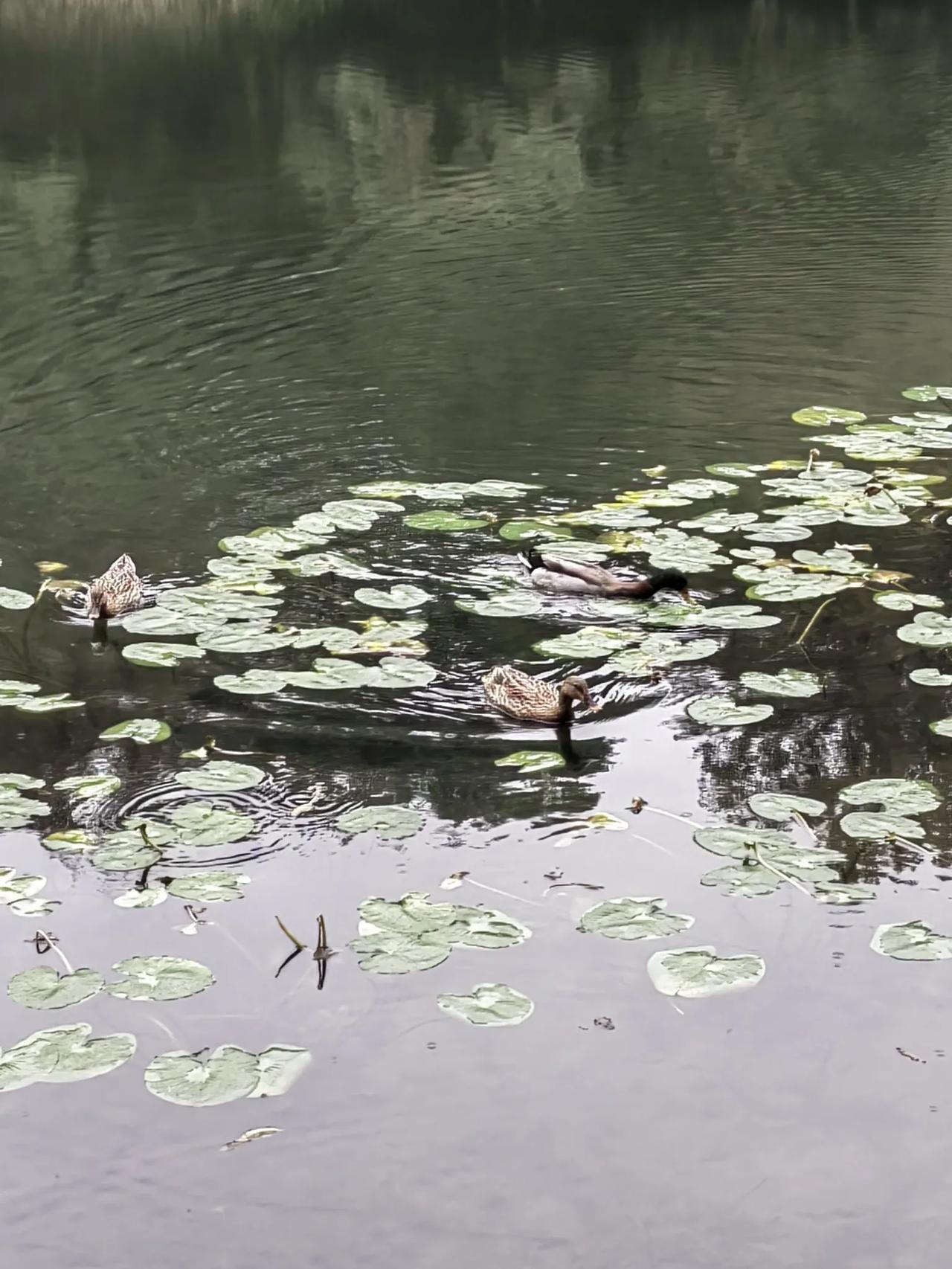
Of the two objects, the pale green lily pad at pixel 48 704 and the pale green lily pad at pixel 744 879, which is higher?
the pale green lily pad at pixel 48 704

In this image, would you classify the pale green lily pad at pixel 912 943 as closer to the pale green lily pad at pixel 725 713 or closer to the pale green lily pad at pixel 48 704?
the pale green lily pad at pixel 725 713

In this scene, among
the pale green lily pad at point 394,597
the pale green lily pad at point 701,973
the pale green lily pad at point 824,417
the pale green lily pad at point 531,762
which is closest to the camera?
the pale green lily pad at point 701,973

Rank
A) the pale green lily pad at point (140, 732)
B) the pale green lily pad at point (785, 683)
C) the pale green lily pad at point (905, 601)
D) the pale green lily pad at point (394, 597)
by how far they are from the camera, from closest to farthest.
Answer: the pale green lily pad at point (140, 732), the pale green lily pad at point (785, 683), the pale green lily pad at point (905, 601), the pale green lily pad at point (394, 597)

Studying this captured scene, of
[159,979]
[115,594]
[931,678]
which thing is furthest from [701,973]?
[115,594]

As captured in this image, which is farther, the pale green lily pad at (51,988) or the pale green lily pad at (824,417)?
the pale green lily pad at (824,417)

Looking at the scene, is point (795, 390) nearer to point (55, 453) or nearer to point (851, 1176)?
point (55, 453)

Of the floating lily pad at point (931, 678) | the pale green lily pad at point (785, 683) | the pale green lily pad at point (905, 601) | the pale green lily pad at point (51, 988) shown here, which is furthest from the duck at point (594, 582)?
the pale green lily pad at point (51, 988)

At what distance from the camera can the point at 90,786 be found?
197 inches

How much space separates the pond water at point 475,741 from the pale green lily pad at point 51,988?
0.04 m

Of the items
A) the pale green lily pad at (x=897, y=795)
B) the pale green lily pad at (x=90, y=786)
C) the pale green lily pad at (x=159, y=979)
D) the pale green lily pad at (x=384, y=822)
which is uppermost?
the pale green lily pad at (x=90, y=786)

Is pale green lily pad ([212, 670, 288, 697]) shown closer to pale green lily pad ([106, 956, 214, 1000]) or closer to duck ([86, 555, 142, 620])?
duck ([86, 555, 142, 620])

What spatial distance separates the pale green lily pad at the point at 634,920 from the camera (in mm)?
4156

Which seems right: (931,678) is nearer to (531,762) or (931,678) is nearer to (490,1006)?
(531,762)

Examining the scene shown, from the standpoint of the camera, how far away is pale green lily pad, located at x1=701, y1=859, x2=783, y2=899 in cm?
434
